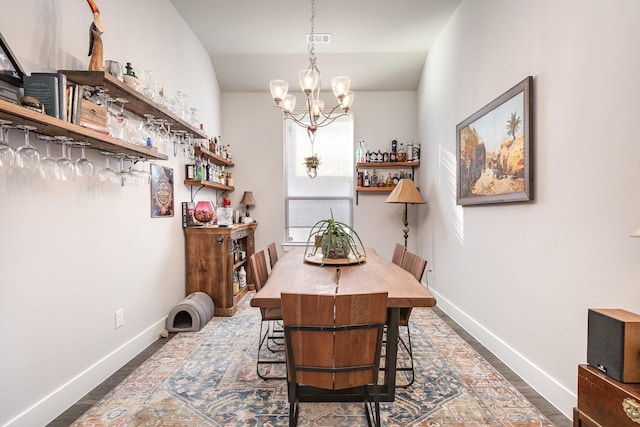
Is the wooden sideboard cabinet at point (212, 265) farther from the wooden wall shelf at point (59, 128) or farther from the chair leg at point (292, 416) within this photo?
the chair leg at point (292, 416)

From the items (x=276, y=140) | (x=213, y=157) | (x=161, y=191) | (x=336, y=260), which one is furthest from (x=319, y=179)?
(x=336, y=260)

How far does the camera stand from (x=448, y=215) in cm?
396

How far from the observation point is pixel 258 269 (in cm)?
262

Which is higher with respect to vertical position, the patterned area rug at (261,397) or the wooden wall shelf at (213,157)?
the wooden wall shelf at (213,157)

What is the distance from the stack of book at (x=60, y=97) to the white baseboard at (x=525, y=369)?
10.5ft

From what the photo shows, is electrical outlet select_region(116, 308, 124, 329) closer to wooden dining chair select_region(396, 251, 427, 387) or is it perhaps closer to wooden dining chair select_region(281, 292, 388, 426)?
wooden dining chair select_region(281, 292, 388, 426)

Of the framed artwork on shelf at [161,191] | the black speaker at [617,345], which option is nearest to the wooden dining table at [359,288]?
Result: the black speaker at [617,345]

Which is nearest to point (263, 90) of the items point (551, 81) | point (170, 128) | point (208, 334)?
point (170, 128)

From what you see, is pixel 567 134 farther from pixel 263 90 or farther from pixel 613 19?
pixel 263 90

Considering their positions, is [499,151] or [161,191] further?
[161,191]

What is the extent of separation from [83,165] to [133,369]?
1553mm

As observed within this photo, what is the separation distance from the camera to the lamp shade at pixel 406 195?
4.55 m

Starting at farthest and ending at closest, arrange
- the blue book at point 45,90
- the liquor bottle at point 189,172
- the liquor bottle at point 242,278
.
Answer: the liquor bottle at point 242,278 → the liquor bottle at point 189,172 → the blue book at point 45,90

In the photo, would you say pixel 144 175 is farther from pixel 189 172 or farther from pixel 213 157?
pixel 213 157
